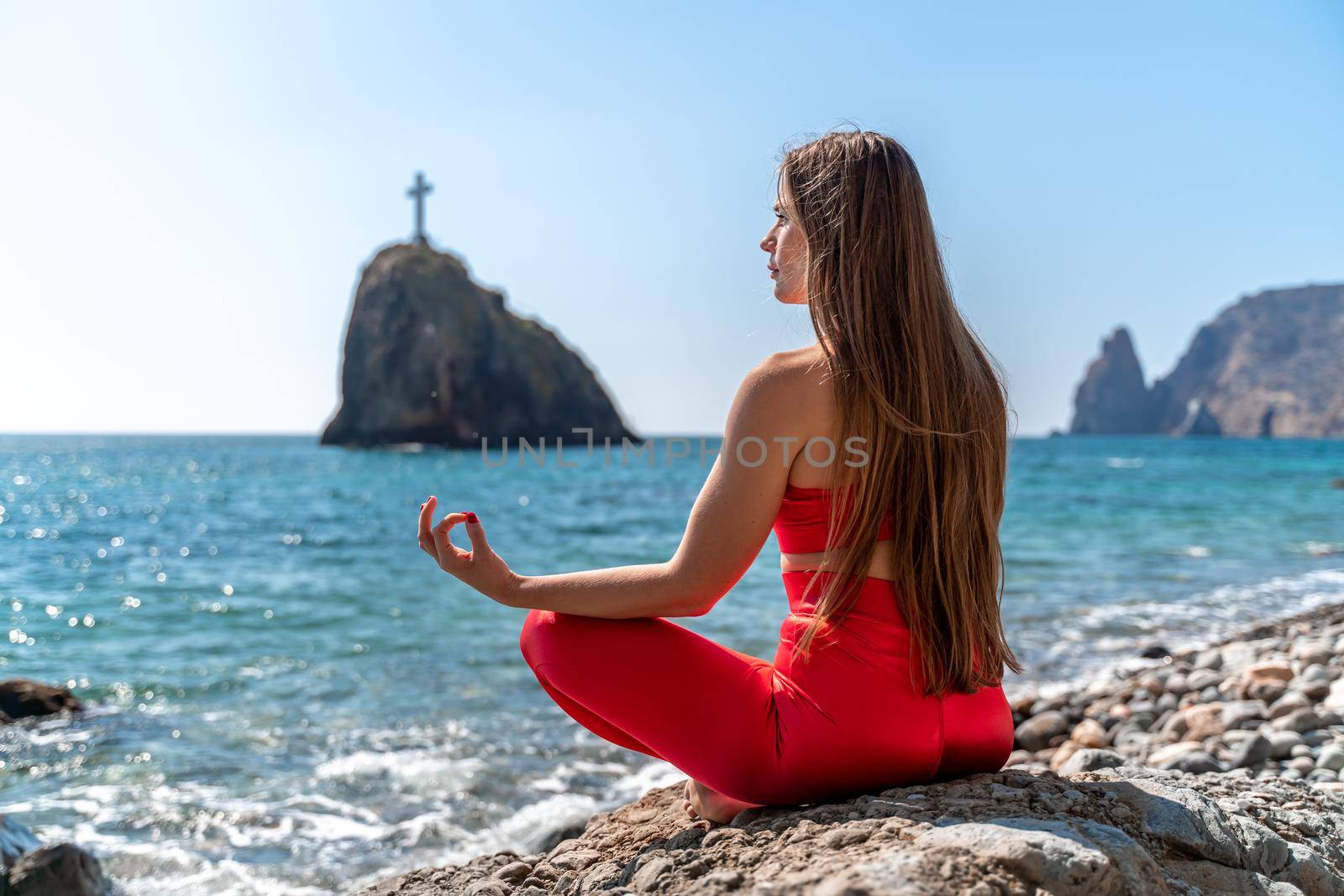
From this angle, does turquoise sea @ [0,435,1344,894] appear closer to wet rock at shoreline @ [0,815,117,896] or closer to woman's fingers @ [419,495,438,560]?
wet rock at shoreline @ [0,815,117,896]

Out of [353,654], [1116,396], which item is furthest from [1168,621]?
[1116,396]

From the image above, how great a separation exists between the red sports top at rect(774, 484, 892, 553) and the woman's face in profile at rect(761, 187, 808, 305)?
0.48 metres

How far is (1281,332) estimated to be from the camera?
12112 centimetres

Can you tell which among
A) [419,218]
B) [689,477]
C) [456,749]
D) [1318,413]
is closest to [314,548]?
[456,749]

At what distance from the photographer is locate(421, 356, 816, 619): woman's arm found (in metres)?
2.02

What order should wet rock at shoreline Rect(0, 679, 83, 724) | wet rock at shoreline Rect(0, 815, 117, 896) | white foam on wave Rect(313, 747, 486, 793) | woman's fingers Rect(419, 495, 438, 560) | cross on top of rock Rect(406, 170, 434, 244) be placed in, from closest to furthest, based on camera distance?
woman's fingers Rect(419, 495, 438, 560) < wet rock at shoreline Rect(0, 815, 117, 896) < white foam on wave Rect(313, 747, 486, 793) < wet rock at shoreline Rect(0, 679, 83, 724) < cross on top of rock Rect(406, 170, 434, 244)

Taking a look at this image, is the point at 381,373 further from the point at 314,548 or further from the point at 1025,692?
the point at 1025,692

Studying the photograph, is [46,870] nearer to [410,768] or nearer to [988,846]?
[410,768]

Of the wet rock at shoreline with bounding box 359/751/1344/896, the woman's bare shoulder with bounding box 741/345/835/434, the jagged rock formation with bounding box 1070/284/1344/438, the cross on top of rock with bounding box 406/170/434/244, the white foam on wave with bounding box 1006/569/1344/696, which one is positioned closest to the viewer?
the wet rock at shoreline with bounding box 359/751/1344/896

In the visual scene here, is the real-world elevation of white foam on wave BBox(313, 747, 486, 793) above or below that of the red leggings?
below

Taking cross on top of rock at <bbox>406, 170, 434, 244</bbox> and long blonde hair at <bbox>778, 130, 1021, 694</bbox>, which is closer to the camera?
long blonde hair at <bbox>778, 130, 1021, 694</bbox>

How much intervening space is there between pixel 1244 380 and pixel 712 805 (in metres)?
137

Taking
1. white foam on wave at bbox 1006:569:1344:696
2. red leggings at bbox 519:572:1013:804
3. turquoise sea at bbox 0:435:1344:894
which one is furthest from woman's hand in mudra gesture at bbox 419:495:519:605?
white foam on wave at bbox 1006:569:1344:696

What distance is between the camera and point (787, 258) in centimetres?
227
